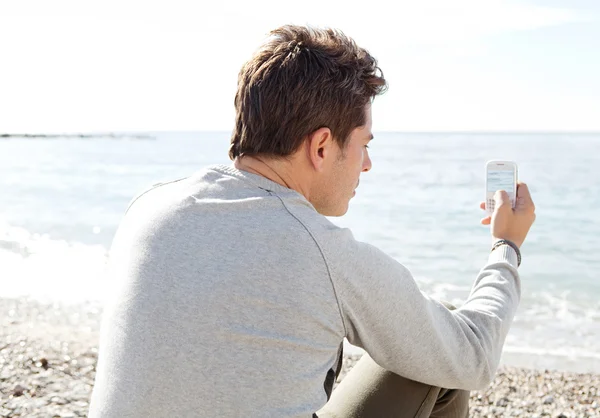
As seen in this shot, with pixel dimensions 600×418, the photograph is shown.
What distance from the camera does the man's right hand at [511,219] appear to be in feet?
7.39

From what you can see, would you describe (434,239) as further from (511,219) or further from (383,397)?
(383,397)

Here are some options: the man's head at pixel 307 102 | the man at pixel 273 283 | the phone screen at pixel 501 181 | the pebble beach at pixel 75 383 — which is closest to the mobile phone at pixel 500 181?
the phone screen at pixel 501 181

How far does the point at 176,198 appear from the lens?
1.66m

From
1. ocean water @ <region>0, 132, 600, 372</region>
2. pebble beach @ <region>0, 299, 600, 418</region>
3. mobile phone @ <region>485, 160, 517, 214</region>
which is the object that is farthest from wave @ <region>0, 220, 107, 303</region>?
mobile phone @ <region>485, 160, 517, 214</region>

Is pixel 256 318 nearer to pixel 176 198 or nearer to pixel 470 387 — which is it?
pixel 176 198

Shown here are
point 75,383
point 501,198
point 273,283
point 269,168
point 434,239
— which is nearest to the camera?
point 273,283

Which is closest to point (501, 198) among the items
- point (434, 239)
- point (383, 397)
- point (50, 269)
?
point (383, 397)

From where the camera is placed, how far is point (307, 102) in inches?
67.9

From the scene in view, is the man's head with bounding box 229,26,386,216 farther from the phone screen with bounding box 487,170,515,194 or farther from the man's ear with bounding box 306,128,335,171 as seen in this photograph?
the phone screen with bounding box 487,170,515,194

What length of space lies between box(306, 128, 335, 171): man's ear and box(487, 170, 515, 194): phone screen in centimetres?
93

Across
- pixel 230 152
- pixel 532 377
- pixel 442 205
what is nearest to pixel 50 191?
pixel 442 205

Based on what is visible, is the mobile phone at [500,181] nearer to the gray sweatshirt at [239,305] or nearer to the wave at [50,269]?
the gray sweatshirt at [239,305]

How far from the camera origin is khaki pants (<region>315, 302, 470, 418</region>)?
6.58 ft

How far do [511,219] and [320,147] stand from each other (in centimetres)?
81
